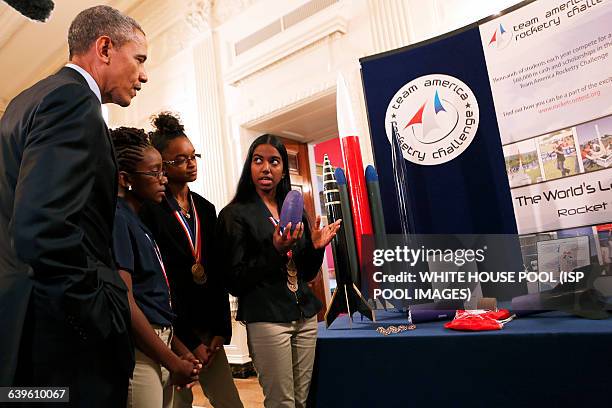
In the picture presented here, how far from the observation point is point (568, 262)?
1.43 metres

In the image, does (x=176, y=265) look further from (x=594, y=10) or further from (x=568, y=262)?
(x=594, y=10)

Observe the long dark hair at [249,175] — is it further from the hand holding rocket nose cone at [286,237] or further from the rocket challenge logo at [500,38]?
the rocket challenge logo at [500,38]

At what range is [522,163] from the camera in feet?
6.36

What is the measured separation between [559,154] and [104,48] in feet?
5.90

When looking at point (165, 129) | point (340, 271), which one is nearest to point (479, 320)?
point (340, 271)

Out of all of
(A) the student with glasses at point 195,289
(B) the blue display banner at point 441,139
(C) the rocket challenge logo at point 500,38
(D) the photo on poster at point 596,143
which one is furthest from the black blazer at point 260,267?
(C) the rocket challenge logo at point 500,38

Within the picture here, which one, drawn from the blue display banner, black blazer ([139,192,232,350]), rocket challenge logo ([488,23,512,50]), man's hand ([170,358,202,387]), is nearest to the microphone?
black blazer ([139,192,232,350])

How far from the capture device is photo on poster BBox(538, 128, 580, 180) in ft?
5.91

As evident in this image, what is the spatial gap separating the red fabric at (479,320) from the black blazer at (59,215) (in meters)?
0.98

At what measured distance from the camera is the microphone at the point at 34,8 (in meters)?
1.05

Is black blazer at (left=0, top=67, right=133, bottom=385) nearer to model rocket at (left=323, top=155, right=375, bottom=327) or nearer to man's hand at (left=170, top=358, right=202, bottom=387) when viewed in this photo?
man's hand at (left=170, top=358, right=202, bottom=387)

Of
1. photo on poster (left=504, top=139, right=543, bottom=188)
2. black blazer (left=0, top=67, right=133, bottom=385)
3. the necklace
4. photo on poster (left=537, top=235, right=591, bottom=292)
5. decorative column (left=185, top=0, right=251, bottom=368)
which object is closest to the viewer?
black blazer (left=0, top=67, right=133, bottom=385)

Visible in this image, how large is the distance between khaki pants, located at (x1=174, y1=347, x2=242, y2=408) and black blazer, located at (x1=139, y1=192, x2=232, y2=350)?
0.37 feet

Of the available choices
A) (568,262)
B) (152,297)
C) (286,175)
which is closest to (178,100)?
(286,175)
